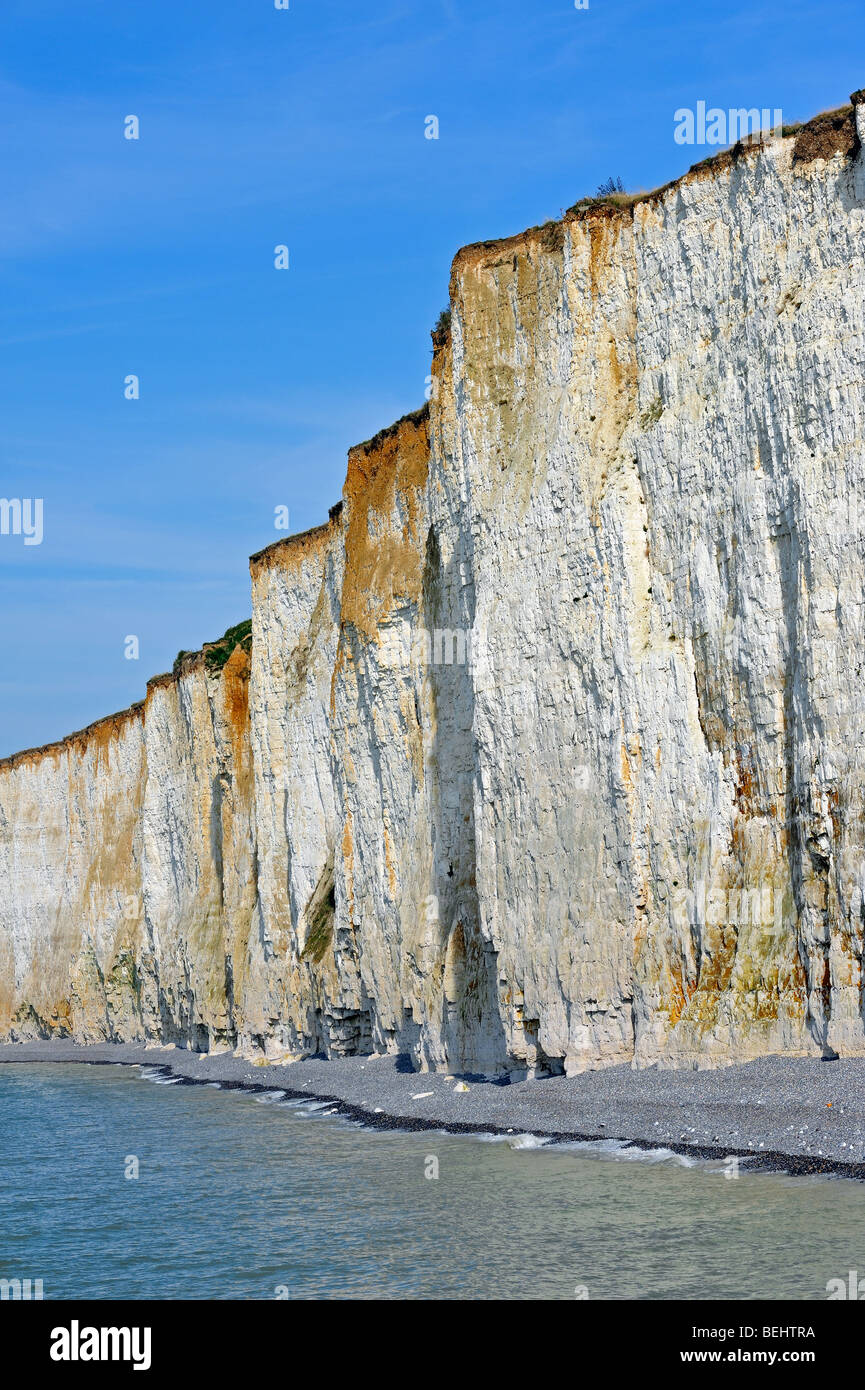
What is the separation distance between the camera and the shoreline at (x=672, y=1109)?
16328 mm

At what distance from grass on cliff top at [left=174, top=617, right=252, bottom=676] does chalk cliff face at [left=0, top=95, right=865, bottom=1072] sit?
13.3 m

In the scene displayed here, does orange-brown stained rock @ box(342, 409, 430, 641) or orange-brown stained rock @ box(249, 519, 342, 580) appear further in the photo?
orange-brown stained rock @ box(249, 519, 342, 580)

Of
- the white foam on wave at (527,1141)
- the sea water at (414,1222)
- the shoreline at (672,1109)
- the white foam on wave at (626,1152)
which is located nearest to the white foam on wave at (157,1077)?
the shoreline at (672,1109)

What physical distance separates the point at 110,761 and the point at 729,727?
41.2 metres

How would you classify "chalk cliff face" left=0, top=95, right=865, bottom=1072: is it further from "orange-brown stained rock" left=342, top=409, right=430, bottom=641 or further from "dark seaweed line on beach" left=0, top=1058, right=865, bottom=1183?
"dark seaweed line on beach" left=0, top=1058, right=865, bottom=1183

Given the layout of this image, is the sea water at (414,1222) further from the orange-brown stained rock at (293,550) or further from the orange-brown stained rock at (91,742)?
the orange-brown stained rock at (91,742)

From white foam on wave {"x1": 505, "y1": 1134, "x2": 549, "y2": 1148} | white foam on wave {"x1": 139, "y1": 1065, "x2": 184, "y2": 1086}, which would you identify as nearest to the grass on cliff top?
white foam on wave {"x1": 139, "y1": 1065, "x2": 184, "y2": 1086}

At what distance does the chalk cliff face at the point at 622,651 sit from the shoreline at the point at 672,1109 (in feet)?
2.20

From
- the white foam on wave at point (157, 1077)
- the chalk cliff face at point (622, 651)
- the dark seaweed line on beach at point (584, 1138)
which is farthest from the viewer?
the white foam on wave at point (157, 1077)

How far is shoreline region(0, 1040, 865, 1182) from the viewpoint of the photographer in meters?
16.3

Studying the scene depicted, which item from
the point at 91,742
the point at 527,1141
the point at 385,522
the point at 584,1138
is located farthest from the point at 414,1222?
the point at 91,742

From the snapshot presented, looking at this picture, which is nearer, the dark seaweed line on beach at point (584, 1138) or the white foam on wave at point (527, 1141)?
the dark seaweed line on beach at point (584, 1138)

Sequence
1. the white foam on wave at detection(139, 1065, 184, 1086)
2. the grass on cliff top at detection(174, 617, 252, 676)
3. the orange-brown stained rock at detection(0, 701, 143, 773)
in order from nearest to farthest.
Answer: the white foam on wave at detection(139, 1065, 184, 1086)
the grass on cliff top at detection(174, 617, 252, 676)
the orange-brown stained rock at detection(0, 701, 143, 773)
